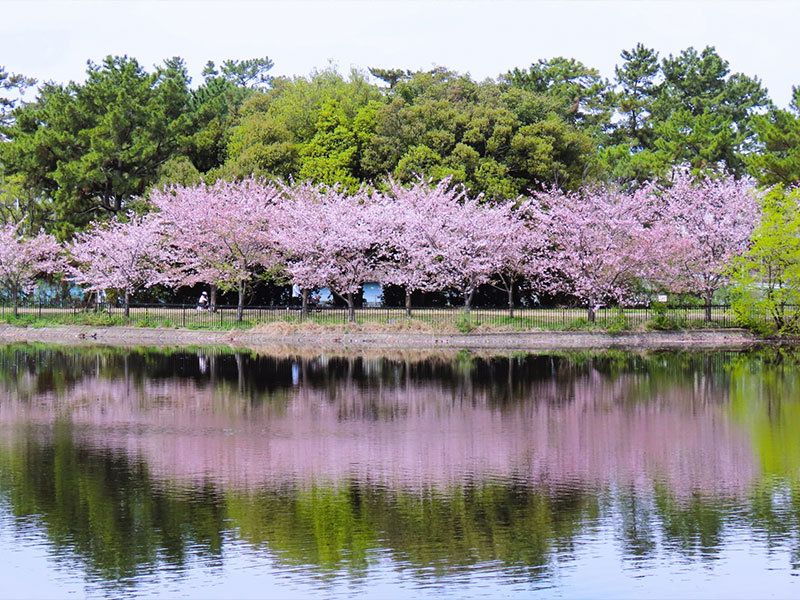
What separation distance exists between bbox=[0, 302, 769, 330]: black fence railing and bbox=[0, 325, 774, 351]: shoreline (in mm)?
712

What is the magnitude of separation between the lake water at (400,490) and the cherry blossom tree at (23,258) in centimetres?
2842

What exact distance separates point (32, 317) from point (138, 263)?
6244 mm

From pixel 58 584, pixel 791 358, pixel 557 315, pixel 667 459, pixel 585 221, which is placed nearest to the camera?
pixel 58 584

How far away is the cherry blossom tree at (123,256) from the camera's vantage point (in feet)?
177

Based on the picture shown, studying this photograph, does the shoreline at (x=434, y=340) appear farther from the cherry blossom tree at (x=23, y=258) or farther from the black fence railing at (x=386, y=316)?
the cherry blossom tree at (x=23, y=258)

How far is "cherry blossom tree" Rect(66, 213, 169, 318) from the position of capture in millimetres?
54000

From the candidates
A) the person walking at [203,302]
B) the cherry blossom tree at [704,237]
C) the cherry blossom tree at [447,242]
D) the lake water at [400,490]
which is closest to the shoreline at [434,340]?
the cherry blossom tree at [704,237]

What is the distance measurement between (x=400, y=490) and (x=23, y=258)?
149 ft

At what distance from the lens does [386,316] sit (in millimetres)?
52094

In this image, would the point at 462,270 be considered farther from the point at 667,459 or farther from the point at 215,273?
the point at 667,459

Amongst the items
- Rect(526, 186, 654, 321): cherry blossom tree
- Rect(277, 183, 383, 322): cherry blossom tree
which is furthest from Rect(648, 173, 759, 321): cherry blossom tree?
Rect(277, 183, 383, 322): cherry blossom tree

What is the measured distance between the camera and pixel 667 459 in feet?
63.3

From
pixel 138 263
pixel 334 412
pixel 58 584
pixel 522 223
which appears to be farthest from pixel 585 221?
pixel 58 584

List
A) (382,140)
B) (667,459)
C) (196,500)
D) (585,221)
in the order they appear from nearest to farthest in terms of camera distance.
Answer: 1. (196,500)
2. (667,459)
3. (585,221)
4. (382,140)
